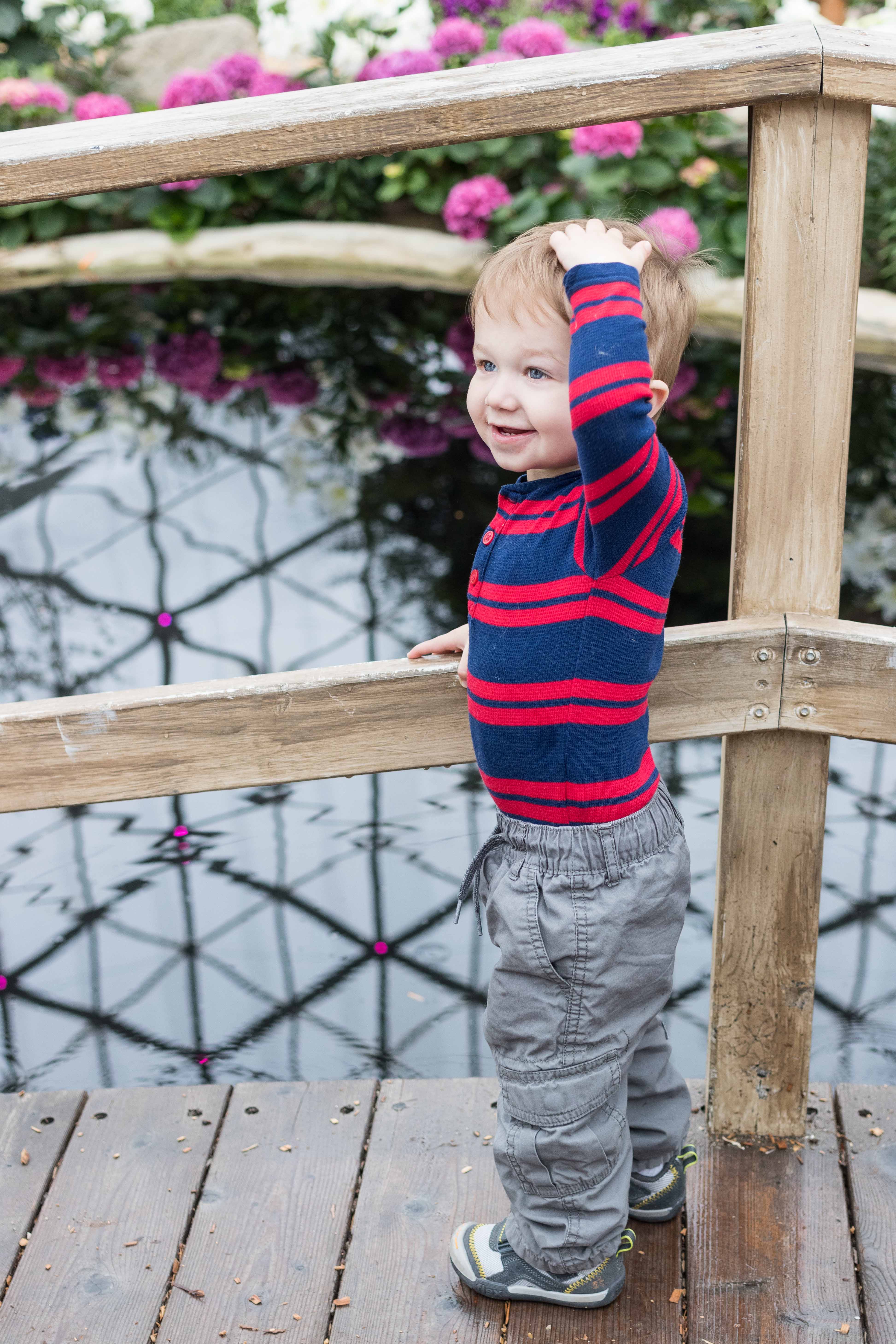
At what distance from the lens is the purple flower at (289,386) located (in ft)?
16.9

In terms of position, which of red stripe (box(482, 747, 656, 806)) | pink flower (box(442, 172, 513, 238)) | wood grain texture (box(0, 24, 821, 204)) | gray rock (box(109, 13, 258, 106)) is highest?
gray rock (box(109, 13, 258, 106))

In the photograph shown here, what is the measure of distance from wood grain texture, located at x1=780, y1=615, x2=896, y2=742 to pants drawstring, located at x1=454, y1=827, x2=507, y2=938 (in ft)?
1.08

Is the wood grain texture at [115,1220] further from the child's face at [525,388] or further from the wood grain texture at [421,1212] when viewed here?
the child's face at [525,388]

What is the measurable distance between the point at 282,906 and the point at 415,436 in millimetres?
2683

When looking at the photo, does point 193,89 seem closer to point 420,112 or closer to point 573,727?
point 420,112

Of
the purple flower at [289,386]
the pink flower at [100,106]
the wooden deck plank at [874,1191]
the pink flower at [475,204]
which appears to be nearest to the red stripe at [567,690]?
the wooden deck plank at [874,1191]

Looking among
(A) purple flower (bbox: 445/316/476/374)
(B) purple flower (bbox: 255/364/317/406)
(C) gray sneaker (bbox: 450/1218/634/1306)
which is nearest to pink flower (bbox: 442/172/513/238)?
(A) purple flower (bbox: 445/316/476/374)

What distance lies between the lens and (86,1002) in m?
2.10

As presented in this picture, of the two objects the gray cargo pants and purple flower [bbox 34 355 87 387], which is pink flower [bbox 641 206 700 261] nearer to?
purple flower [bbox 34 355 87 387]

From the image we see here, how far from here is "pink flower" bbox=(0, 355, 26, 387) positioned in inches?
215

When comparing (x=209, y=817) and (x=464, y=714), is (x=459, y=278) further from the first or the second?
→ (x=464, y=714)

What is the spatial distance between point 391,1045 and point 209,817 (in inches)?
30.4

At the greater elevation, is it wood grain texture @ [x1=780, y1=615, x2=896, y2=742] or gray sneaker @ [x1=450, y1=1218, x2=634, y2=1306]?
wood grain texture @ [x1=780, y1=615, x2=896, y2=742]

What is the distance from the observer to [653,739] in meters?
1.32
